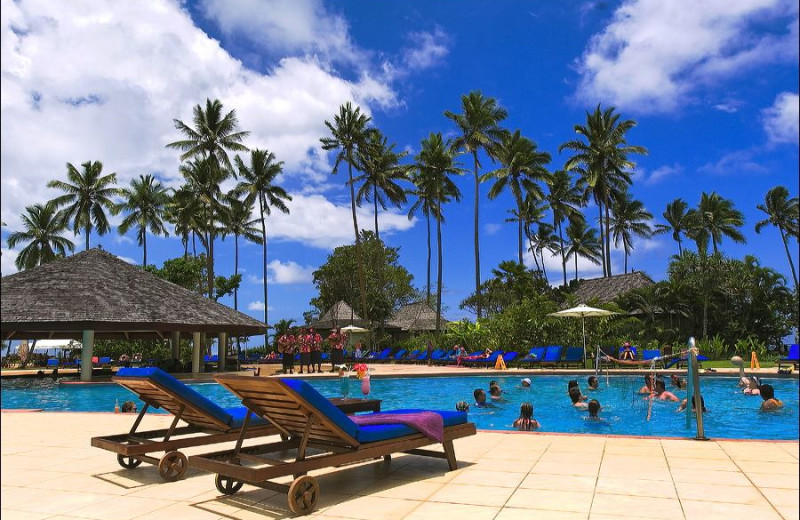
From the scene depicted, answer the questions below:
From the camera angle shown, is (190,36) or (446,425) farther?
(446,425)

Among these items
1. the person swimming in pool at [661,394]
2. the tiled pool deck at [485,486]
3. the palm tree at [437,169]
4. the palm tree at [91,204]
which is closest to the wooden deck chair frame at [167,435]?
the tiled pool deck at [485,486]

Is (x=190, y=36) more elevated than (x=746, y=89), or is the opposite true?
(x=190, y=36)

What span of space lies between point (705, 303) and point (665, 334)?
7.34 ft

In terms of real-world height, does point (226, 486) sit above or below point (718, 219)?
below

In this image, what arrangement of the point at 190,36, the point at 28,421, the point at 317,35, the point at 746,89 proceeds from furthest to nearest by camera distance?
the point at 28,421 < the point at 317,35 < the point at 190,36 < the point at 746,89

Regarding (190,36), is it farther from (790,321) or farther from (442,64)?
(790,321)

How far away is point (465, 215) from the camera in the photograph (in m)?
41.0

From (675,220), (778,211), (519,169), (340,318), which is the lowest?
(340,318)

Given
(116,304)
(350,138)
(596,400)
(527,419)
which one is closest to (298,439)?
(527,419)

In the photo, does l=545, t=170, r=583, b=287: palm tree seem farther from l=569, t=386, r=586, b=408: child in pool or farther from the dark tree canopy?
l=569, t=386, r=586, b=408: child in pool

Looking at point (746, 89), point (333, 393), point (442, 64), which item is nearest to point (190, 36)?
point (442, 64)

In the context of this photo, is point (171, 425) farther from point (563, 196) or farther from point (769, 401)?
point (563, 196)

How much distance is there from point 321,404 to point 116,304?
1755cm

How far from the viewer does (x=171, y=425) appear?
5.02 metres
